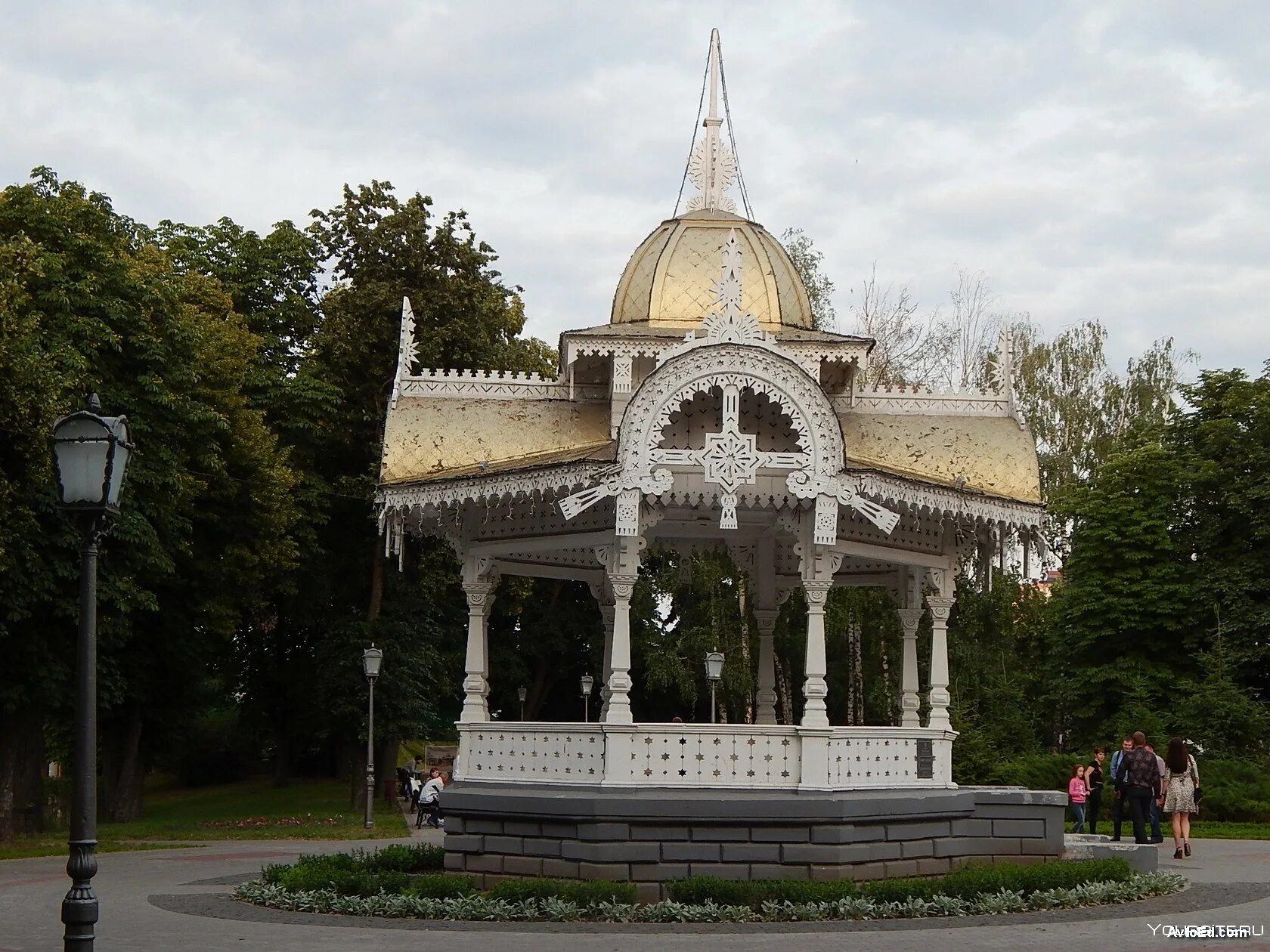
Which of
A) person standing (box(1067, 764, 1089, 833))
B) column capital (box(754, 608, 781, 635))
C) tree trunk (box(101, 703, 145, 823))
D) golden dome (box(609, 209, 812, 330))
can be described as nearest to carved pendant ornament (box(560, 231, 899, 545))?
golden dome (box(609, 209, 812, 330))

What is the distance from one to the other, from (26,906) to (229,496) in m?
17.7

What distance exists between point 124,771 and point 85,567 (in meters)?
30.0

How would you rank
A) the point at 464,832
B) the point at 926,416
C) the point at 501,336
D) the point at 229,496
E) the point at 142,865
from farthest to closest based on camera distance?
1. the point at 501,336
2. the point at 229,496
3. the point at 142,865
4. the point at 926,416
5. the point at 464,832

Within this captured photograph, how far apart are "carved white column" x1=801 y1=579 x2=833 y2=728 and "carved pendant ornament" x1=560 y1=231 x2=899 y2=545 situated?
2.50 ft

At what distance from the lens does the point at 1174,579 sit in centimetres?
4103

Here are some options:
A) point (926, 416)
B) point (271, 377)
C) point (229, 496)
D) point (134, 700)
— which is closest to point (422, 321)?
point (271, 377)

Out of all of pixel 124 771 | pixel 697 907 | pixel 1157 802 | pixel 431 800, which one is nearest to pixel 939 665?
pixel 697 907

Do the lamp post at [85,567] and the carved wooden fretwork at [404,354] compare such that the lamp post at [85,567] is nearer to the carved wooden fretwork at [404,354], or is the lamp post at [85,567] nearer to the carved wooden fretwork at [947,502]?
the carved wooden fretwork at [404,354]

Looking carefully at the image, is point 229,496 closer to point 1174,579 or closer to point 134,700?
point 134,700

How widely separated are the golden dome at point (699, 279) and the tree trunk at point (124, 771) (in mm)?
21527

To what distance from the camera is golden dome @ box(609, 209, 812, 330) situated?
20.6 m

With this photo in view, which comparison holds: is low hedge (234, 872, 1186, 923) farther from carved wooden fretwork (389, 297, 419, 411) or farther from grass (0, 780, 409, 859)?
grass (0, 780, 409, 859)

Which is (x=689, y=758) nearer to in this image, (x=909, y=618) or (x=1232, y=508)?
(x=909, y=618)

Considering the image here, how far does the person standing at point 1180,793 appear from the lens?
22453mm
